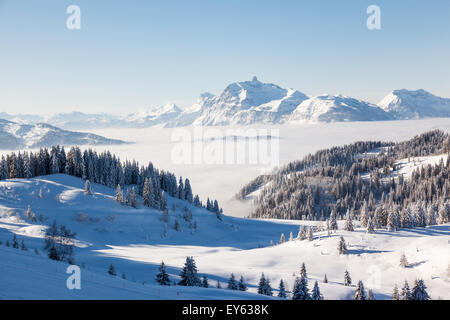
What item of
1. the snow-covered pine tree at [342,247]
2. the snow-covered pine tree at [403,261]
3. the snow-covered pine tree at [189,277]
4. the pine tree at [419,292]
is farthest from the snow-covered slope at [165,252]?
the pine tree at [419,292]

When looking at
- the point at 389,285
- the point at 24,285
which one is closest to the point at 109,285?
the point at 24,285

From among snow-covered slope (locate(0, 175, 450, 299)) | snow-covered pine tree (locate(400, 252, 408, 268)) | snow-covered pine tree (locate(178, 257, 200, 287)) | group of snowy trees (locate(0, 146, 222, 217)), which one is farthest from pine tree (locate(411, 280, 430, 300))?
group of snowy trees (locate(0, 146, 222, 217))

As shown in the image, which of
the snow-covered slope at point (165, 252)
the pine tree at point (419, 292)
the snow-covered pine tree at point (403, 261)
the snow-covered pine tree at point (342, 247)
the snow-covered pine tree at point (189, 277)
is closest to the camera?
the snow-covered slope at point (165, 252)

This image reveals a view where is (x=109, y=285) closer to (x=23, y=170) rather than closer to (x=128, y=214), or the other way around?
(x=128, y=214)

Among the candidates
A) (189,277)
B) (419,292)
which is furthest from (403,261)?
(189,277)

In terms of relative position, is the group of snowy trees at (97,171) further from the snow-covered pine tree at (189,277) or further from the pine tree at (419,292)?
the pine tree at (419,292)

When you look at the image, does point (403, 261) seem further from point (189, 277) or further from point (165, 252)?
point (165, 252)
